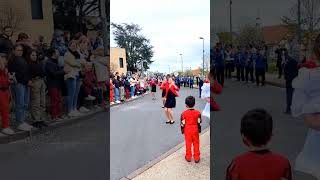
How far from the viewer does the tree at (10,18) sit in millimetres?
24364

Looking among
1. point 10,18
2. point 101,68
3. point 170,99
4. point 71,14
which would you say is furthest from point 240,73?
point 10,18

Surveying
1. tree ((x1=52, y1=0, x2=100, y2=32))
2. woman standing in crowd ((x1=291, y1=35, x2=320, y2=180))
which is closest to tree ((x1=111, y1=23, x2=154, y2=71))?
tree ((x1=52, y1=0, x2=100, y2=32))

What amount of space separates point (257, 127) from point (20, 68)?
8541 mm

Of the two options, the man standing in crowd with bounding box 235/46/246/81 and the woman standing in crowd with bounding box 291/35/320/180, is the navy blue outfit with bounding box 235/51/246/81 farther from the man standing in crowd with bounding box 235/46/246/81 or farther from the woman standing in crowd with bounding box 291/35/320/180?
the woman standing in crowd with bounding box 291/35/320/180

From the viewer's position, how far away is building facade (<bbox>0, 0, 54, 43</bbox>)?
81.7 feet

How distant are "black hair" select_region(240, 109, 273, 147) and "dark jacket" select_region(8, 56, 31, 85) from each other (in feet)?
27.4

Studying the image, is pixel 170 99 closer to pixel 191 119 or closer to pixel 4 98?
pixel 4 98

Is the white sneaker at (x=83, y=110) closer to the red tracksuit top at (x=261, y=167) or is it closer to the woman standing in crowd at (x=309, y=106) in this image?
the woman standing in crowd at (x=309, y=106)

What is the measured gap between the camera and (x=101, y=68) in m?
16.3

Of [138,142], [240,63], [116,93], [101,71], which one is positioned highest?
[101,71]

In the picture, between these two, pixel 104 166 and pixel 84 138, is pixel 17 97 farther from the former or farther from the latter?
pixel 104 166

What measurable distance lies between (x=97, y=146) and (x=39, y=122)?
2.43m

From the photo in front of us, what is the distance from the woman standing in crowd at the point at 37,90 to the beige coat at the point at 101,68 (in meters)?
4.08

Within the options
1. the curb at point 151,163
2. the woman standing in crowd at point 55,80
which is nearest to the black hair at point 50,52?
the woman standing in crowd at point 55,80
